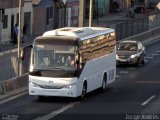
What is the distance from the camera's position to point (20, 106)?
2597 cm

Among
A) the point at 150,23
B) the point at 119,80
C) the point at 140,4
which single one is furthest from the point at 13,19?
the point at 140,4

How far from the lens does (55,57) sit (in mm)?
27141

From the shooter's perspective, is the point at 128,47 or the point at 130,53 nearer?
the point at 130,53

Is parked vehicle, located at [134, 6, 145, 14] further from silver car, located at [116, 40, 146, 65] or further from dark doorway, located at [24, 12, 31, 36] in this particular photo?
silver car, located at [116, 40, 146, 65]

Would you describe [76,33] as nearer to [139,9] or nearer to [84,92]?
[84,92]

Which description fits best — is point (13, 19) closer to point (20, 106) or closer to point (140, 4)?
point (20, 106)

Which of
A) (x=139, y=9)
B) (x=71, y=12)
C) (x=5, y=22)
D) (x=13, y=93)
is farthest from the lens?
(x=139, y=9)

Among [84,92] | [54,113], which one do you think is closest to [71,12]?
[84,92]

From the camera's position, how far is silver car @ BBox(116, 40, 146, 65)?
43.3m

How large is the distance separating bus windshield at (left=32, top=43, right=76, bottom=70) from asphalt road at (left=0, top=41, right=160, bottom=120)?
4.78 feet

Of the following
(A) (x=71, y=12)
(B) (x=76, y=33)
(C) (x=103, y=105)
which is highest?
(B) (x=76, y=33)

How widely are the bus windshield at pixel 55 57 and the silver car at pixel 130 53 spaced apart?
16.2 m

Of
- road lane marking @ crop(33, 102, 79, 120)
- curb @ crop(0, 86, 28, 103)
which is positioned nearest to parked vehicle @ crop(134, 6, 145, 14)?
curb @ crop(0, 86, 28, 103)

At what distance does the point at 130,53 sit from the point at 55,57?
17244 mm
